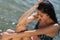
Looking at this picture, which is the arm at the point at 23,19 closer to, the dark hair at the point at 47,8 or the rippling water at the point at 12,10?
the dark hair at the point at 47,8

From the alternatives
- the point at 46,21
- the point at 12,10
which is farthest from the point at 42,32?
the point at 12,10

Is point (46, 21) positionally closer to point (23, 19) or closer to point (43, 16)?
point (43, 16)

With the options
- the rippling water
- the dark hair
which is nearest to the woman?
the dark hair

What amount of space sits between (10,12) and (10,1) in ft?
2.01

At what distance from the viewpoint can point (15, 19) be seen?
13.5 ft

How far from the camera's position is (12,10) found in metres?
4.53

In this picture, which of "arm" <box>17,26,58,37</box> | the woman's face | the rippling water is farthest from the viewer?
the rippling water

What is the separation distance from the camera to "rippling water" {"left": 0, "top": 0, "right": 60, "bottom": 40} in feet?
13.1

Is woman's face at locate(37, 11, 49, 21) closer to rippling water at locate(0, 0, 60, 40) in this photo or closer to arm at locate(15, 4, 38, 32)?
arm at locate(15, 4, 38, 32)

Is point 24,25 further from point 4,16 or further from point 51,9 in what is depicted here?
point 4,16

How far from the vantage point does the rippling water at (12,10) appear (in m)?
4.01

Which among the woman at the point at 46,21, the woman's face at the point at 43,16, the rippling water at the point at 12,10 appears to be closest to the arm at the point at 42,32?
the woman at the point at 46,21

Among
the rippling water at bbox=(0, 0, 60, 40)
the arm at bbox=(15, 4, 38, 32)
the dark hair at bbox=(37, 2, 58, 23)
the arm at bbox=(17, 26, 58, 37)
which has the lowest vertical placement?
the arm at bbox=(17, 26, 58, 37)

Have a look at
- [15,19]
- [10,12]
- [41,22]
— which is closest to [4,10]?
[10,12]
